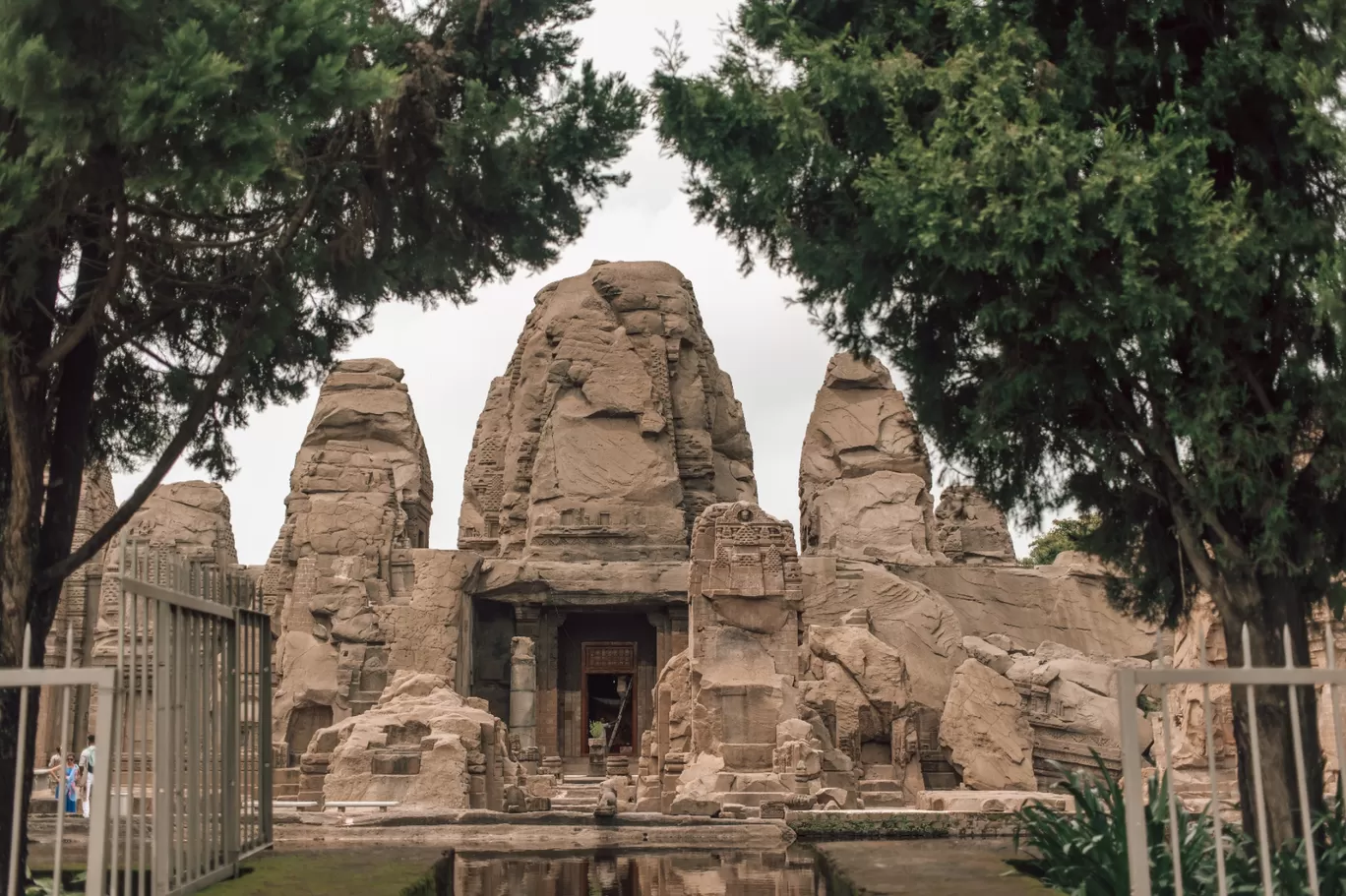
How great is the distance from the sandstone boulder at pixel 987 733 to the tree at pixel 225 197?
54.6 feet

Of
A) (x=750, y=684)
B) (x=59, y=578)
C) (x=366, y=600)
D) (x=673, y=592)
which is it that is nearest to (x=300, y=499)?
(x=366, y=600)

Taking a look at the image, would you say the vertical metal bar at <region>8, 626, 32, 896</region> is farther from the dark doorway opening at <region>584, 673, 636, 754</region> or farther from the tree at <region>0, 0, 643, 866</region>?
the dark doorway opening at <region>584, 673, 636, 754</region>

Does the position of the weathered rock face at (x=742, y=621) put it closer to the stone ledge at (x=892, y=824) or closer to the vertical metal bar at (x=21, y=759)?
the stone ledge at (x=892, y=824)

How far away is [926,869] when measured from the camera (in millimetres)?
8469

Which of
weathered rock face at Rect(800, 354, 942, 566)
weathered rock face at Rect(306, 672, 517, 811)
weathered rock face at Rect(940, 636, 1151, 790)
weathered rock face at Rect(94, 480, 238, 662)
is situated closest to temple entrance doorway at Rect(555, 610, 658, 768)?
weathered rock face at Rect(800, 354, 942, 566)

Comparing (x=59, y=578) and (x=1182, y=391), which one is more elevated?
(x=1182, y=391)

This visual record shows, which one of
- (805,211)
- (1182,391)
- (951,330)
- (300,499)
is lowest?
(1182,391)

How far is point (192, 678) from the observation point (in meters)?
7.73

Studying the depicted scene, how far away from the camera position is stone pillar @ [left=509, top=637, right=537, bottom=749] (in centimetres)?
3041

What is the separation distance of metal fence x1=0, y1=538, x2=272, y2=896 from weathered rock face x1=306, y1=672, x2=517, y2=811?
8649 mm

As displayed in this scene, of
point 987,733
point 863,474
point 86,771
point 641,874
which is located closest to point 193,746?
point 641,874

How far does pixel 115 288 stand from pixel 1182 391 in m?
6.53

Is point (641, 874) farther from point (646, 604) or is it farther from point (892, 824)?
point (646, 604)

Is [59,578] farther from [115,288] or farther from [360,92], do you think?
[360,92]
